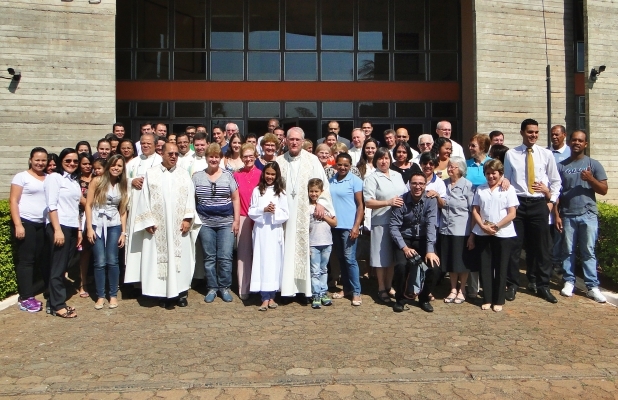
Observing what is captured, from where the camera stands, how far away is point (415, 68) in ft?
52.5

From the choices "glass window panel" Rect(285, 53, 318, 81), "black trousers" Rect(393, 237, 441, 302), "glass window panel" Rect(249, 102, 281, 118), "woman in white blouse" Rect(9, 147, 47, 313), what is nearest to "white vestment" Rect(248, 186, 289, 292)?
"black trousers" Rect(393, 237, 441, 302)

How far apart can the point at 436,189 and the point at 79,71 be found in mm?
7869

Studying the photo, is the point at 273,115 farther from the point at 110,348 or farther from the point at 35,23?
the point at 110,348

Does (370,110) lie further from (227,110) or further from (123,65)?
(123,65)

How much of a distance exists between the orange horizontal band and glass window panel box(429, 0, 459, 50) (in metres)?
1.20

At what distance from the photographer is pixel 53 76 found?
11.3 m

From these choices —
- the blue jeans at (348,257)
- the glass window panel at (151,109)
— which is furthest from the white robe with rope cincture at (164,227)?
the glass window panel at (151,109)

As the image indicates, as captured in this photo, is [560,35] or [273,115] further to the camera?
[273,115]

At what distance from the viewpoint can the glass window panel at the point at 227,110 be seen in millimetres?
15578

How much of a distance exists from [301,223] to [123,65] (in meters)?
10.6

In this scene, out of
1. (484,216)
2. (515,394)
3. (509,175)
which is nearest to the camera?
(515,394)

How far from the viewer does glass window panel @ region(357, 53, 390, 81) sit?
15844 millimetres

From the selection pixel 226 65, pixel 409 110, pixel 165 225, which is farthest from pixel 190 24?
pixel 165 225

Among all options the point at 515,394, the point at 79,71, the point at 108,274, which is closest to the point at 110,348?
the point at 108,274
